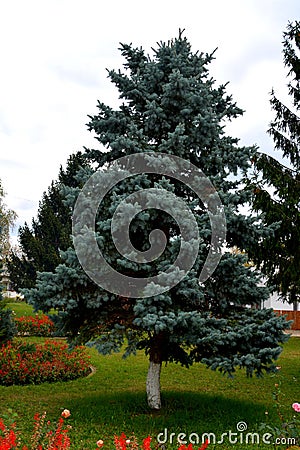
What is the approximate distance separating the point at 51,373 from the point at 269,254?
573cm

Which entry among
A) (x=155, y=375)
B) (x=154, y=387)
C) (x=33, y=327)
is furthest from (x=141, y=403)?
(x=33, y=327)

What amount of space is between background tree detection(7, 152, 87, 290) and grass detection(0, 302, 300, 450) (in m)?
20.1

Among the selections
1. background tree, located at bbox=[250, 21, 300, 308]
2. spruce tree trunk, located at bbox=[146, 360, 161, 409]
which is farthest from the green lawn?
background tree, located at bbox=[250, 21, 300, 308]

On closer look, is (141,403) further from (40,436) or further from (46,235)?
(46,235)

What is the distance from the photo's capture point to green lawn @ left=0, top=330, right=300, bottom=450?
21.6 feet

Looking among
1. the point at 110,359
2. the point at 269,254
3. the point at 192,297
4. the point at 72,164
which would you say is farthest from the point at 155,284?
the point at 72,164

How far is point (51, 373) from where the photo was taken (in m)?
10.6

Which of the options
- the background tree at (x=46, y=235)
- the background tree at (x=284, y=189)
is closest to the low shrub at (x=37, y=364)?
the background tree at (x=284, y=189)

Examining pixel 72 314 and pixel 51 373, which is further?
pixel 51 373

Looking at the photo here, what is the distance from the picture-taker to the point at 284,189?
1165 cm

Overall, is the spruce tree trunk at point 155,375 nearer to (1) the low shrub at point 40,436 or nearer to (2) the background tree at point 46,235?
(1) the low shrub at point 40,436

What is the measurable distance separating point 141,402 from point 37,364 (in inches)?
146

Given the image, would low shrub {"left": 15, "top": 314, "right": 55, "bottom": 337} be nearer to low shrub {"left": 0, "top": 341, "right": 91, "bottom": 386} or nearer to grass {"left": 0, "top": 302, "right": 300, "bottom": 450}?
low shrub {"left": 0, "top": 341, "right": 91, "bottom": 386}

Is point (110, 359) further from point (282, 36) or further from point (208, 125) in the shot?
point (282, 36)
